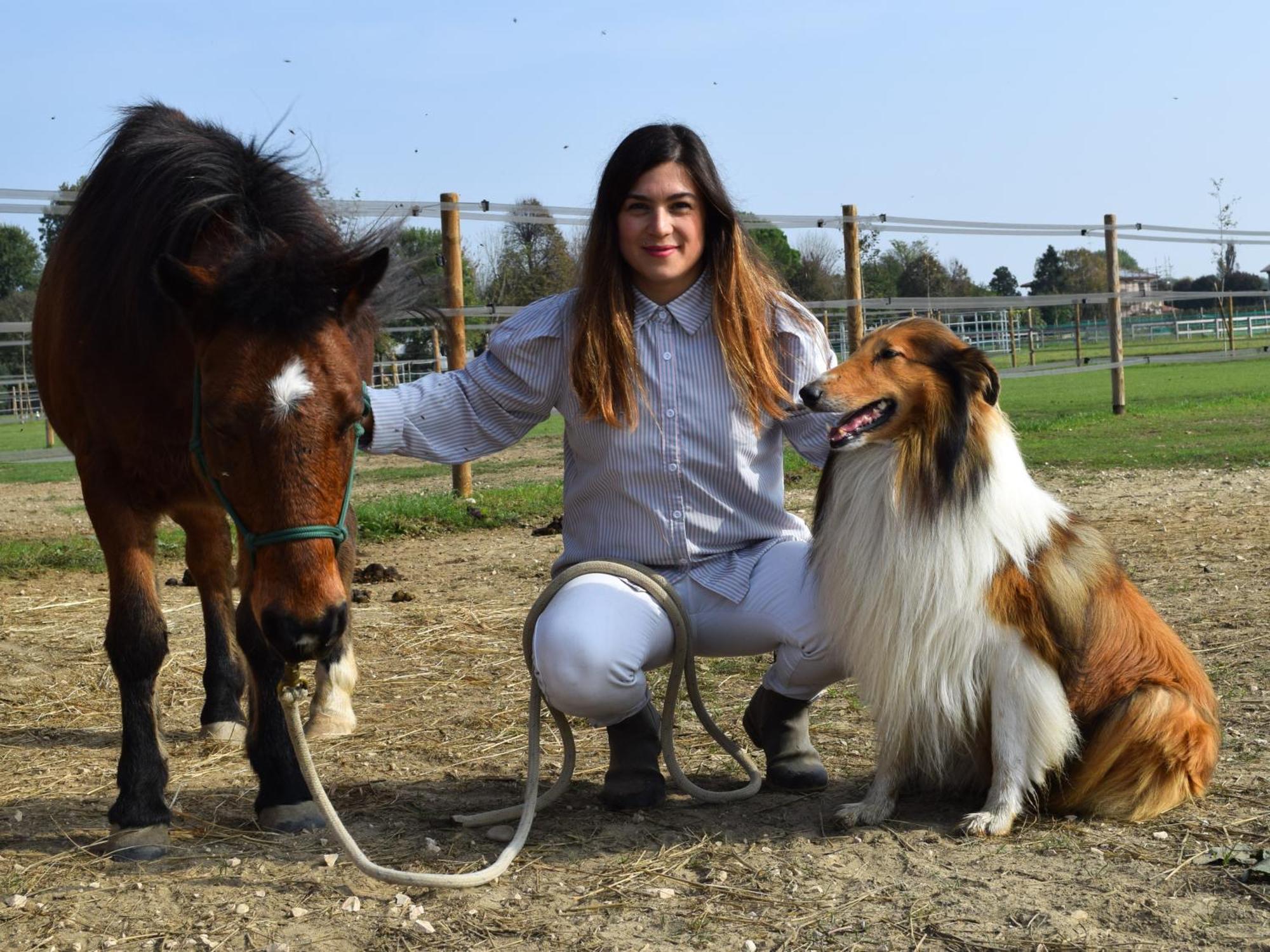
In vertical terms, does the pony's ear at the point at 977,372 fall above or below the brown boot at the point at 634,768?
above

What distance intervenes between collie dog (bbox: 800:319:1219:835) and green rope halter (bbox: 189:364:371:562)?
1.15 metres

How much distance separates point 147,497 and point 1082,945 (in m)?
2.88

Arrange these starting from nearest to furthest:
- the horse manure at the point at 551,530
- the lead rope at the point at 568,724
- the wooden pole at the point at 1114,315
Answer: the lead rope at the point at 568,724 < the horse manure at the point at 551,530 < the wooden pole at the point at 1114,315

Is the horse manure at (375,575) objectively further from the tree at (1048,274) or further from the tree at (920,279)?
the tree at (1048,274)

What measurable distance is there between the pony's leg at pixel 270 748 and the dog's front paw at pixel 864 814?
1469 mm

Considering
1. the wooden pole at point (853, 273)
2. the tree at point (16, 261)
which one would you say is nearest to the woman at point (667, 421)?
the wooden pole at point (853, 273)

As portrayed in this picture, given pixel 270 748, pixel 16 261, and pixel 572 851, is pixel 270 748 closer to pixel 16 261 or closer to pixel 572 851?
pixel 572 851

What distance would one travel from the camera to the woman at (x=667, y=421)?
368 cm

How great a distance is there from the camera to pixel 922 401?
327cm

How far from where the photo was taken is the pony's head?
2932 millimetres

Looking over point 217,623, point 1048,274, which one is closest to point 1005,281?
point 1048,274

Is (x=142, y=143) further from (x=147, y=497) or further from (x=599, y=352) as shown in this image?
(x=599, y=352)

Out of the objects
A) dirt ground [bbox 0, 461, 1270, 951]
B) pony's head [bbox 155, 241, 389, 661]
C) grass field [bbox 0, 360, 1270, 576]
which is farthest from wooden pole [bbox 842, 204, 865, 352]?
pony's head [bbox 155, 241, 389, 661]

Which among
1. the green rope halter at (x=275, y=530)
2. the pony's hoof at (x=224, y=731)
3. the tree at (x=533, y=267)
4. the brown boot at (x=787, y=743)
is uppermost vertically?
the tree at (x=533, y=267)
